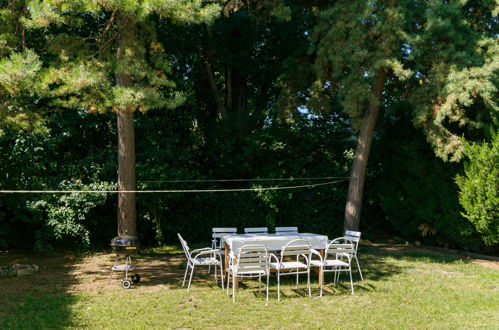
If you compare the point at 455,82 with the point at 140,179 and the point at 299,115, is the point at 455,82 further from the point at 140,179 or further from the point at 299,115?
the point at 140,179

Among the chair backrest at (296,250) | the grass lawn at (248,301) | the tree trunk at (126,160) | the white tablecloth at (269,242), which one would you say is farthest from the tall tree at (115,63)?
the chair backrest at (296,250)

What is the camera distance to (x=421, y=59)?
959 centimetres

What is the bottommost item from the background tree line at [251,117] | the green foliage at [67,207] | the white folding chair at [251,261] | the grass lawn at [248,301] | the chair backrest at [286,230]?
the grass lawn at [248,301]

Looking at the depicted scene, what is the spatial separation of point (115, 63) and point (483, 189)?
779cm

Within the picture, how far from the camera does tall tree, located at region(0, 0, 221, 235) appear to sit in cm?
684

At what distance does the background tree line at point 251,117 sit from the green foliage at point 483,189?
33mm

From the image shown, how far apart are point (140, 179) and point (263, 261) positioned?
515 centimetres

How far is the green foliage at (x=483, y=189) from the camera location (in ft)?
28.0

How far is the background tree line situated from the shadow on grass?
1.89 metres

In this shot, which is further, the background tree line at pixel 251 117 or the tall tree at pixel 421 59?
the tall tree at pixel 421 59

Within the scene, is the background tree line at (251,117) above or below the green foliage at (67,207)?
above

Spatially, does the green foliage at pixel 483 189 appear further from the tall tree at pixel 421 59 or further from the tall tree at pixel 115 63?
the tall tree at pixel 115 63

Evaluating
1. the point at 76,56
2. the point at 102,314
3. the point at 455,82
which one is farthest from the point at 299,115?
the point at 102,314

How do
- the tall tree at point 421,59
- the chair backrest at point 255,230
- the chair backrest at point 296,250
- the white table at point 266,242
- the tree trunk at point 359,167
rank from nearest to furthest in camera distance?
the chair backrest at point 296,250, the white table at point 266,242, the chair backrest at point 255,230, the tall tree at point 421,59, the tree trunk at point 359,167
